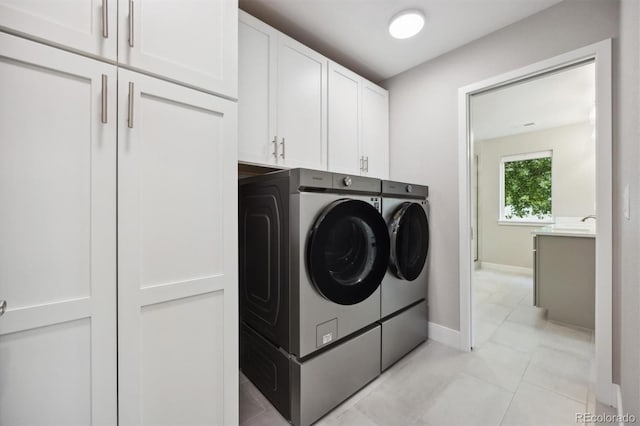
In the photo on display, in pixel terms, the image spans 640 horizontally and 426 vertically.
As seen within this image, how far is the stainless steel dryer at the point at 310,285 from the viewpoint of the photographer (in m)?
1.35

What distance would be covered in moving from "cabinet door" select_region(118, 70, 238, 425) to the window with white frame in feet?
17.8

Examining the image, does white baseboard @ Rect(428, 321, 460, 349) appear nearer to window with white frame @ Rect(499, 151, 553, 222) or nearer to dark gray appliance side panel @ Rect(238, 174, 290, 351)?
dark gray appliance side panel @ Rect(238, 174, 290, 351)

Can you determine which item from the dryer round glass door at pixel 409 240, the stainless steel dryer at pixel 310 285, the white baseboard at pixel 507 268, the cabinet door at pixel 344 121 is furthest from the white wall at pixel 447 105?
the white baseboard at pixel 507 268

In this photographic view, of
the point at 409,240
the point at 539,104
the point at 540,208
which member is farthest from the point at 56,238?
the point at 540,208

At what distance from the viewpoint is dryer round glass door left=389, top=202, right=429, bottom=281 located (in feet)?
6.03

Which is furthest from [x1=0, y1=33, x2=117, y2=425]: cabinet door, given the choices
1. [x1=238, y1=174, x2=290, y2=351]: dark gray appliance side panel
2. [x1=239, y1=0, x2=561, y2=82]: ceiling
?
[x1=239, y1=0, x2=561, y2=82]: ceiling

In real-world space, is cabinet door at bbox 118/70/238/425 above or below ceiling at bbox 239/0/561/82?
below

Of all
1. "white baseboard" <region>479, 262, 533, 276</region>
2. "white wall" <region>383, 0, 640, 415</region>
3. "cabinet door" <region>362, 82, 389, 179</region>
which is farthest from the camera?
"white baseboard" <region>479, 262, 533, 276</region>

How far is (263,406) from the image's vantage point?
153 centimetres

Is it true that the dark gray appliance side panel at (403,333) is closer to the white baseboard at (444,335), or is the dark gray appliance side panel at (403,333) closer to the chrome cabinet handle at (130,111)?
the white baseboard at (444,335)

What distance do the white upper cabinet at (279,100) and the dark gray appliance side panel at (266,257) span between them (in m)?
0.30

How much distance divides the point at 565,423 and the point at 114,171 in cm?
243

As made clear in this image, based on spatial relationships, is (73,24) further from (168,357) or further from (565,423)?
(565,423)

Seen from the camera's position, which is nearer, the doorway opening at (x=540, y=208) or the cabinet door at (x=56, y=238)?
the cabinet door at (x=56, y=238)
